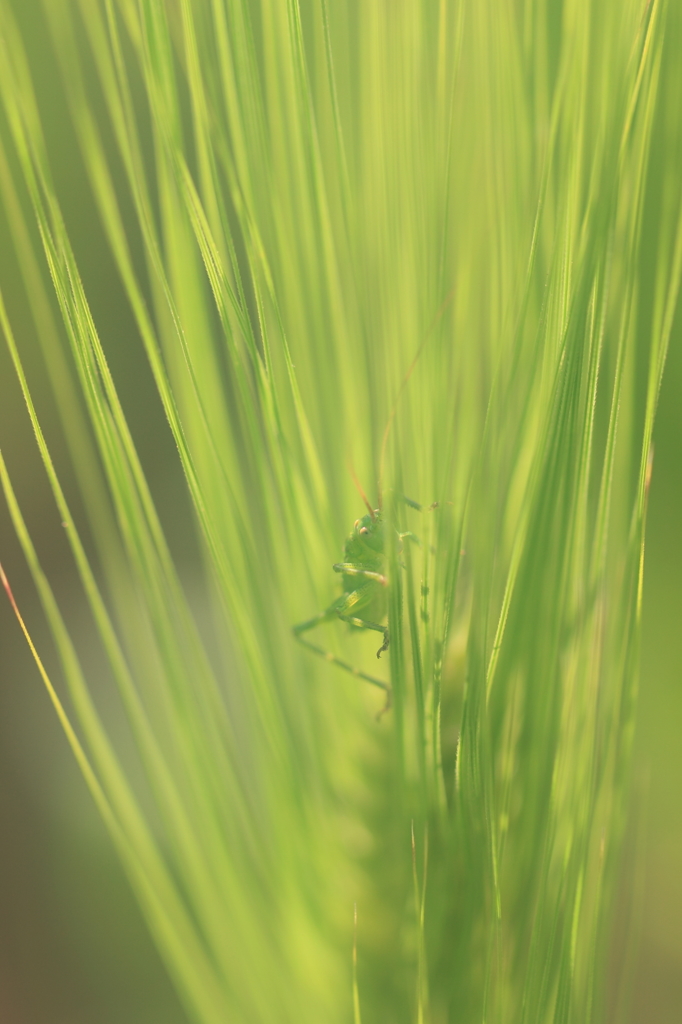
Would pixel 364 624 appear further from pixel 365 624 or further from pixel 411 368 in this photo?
pixel 411 368

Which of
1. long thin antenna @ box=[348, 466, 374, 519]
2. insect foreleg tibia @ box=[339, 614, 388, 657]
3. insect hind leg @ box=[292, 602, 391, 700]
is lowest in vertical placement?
insect hind leg @ box=[292, 602, 391, 700]

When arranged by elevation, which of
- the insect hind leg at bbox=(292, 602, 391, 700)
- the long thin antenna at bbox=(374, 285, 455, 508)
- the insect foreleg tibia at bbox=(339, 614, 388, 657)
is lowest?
the insect hind leg at bbox=(292, 602, 391, 700)

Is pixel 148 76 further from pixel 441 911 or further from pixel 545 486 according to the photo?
pixel 441 911

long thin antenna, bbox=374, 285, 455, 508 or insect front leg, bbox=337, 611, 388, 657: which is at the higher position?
long thin antenna, bbox=374, 285, 455, 508

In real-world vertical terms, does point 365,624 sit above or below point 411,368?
below

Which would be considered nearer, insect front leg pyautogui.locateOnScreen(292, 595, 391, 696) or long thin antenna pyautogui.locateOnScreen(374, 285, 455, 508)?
long thin antenna pyautogui.locateOnScreen(374, 285, 455, 508)

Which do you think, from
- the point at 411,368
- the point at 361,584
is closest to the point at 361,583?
the point at 361,584

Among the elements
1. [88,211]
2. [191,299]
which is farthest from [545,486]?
[88,211]

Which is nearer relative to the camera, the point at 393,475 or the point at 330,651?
the point at 393,475
